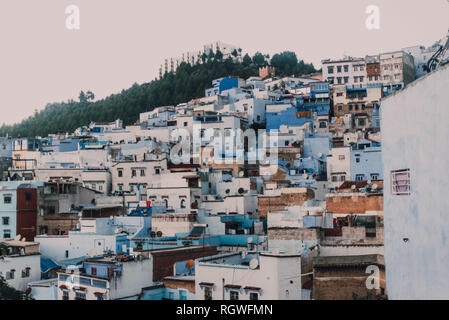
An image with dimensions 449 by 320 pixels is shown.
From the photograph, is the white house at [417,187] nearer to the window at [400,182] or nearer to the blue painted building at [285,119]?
the window at [400,182]

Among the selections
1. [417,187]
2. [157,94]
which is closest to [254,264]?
[417,187]

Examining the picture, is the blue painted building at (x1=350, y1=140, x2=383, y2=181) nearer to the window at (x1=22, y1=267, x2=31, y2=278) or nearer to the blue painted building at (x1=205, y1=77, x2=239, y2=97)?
the window at (x1=22, y1=267, x2=31, y2=278)

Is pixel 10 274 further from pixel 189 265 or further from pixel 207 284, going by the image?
pixel 207 284

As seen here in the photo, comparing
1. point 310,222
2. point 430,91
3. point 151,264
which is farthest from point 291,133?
point 430,91

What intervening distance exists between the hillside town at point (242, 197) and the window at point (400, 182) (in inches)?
0.8

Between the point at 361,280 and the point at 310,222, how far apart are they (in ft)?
11.8

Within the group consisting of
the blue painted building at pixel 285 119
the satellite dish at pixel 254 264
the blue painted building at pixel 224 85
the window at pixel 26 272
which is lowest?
the window at pixel 26 272

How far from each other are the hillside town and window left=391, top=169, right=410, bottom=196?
2 centimetres

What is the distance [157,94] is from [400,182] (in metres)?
47.9

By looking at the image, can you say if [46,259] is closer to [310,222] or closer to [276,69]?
[310,222]

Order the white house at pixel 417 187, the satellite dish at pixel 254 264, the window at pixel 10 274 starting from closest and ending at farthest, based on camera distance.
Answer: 1. the white house at pixel 417 187
2. the satellite dish at pixel 254 264
3. the window at pixel 10 274

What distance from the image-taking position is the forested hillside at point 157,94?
49.4m

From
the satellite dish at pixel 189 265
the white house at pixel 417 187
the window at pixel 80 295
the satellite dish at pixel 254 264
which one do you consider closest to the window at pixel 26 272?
the window at pixel 80 295

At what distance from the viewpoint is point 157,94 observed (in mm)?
51281
